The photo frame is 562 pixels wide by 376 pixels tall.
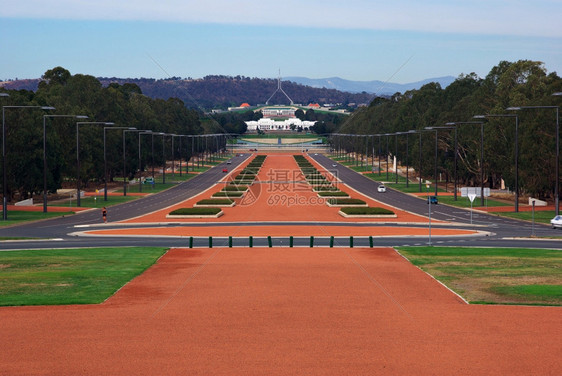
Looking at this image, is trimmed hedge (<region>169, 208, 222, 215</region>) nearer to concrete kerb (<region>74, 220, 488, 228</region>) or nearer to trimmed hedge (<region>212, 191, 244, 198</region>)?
concrete kerb (<region>74, 220, 488, 228</region>)

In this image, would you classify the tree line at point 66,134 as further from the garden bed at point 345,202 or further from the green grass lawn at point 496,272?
the green grass lawn at point 496,272

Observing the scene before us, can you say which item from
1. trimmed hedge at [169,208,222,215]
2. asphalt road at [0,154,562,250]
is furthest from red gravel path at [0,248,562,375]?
trimmed hedge at [169,208,222,215]

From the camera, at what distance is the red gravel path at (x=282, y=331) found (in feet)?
81.0

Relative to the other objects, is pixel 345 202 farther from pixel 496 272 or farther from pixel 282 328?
pixel 282 328

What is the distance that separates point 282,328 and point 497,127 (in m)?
92.0

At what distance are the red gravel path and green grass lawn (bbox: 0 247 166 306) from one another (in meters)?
1.50

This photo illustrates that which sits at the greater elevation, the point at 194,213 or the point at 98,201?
the point at 194,213

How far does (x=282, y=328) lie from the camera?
30.0 meters

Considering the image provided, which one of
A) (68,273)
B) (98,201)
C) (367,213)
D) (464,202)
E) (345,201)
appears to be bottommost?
(98,201)

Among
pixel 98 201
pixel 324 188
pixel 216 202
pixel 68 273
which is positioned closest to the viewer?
pixel 68 273

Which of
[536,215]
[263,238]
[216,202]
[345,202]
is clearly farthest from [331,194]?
[263,238]

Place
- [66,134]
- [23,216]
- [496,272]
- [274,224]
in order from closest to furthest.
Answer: [496,272], [274,224], [23,216], [66,134]

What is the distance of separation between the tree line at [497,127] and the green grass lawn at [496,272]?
145 ft

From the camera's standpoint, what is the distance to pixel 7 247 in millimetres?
56781
